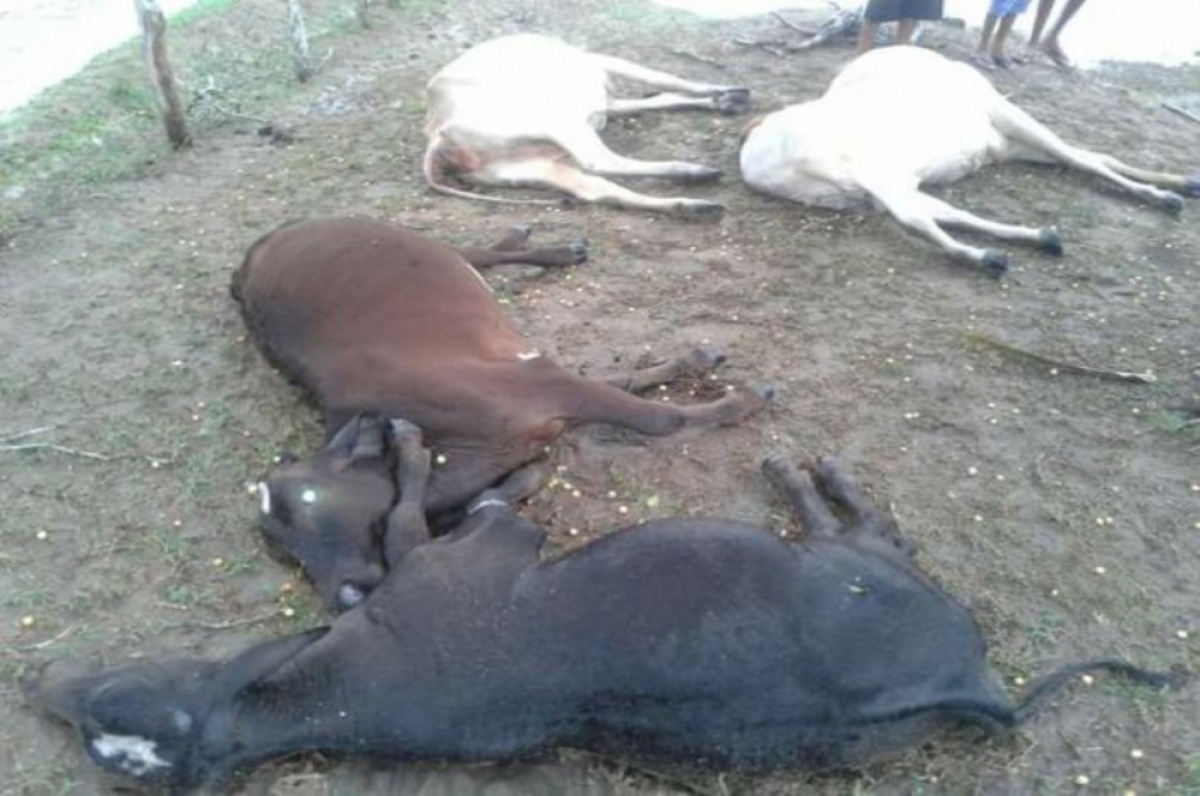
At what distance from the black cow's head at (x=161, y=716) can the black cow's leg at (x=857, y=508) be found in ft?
5.36

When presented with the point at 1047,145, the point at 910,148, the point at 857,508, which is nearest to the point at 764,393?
the point at 857,508

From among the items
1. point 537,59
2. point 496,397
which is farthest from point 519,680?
point 537,59

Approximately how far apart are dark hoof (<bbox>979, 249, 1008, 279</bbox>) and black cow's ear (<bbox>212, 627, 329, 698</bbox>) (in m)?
3.18

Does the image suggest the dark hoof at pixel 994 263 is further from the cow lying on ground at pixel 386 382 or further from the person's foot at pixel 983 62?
the person's foot at pixel 983 62

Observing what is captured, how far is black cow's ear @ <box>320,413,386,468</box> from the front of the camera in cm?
318

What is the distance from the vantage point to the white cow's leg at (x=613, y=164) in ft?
17.9

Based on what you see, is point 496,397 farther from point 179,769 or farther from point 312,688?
point 179,769

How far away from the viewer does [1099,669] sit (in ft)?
9.27

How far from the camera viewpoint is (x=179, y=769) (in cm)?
246

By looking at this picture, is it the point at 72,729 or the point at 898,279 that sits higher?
the point at 898,279

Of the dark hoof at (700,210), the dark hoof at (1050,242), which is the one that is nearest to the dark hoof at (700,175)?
the dark hoof at (700,210)

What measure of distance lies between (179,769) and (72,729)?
0.46m

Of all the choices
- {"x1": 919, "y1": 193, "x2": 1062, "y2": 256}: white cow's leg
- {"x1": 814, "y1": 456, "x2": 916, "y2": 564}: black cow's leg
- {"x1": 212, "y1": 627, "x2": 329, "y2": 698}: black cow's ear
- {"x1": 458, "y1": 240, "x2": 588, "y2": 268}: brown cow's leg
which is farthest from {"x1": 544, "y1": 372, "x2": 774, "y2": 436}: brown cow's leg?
{"x1": 919, "y1": 193, "x2": 1062, "y2": 256}: white cow's leg

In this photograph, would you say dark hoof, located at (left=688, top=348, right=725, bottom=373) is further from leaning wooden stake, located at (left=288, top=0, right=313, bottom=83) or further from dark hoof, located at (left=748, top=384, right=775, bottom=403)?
leaning wooden stake, located at (left=288, top=0, right=313, bottom=83)
